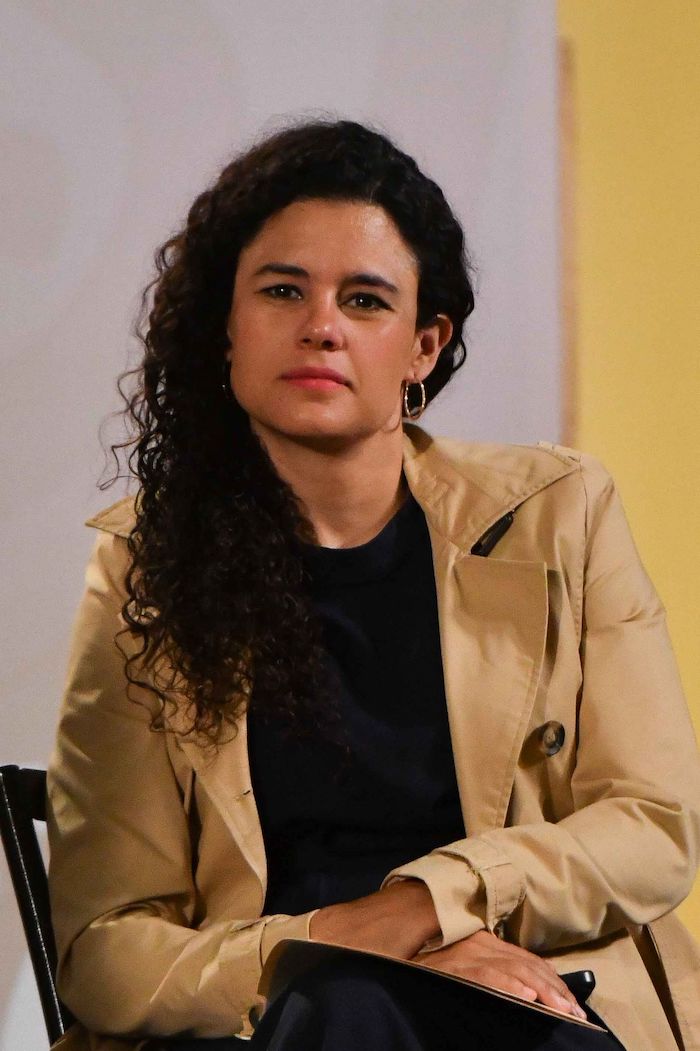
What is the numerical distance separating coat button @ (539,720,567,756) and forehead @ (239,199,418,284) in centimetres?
53

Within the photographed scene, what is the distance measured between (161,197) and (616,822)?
3.92ft

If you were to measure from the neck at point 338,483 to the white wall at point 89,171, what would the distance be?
1.74ft

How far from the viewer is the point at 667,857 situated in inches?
61.2

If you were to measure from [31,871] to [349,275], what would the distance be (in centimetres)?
75

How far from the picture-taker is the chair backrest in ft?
5.44

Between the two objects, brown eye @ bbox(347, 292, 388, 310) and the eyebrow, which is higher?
the eyebrow

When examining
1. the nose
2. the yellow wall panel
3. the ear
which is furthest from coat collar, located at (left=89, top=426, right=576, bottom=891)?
the yellow wall panel

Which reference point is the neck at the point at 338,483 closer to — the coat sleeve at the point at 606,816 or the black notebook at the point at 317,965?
the coat sleeve at the point at 606,816

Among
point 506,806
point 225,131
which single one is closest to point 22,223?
point 225,131

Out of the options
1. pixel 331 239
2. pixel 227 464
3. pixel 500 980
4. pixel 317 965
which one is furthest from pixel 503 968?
pixel 331 239

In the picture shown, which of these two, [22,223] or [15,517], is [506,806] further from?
[22,223]

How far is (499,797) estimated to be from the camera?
5.21 feet

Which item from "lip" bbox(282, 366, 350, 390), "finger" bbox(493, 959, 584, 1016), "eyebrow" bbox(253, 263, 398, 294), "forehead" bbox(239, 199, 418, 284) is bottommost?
"finger" bbox(493, 959, 584, 1016)

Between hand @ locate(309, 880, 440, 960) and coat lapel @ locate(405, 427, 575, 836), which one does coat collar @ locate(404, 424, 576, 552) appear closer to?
coat lapel @ locate(405, 427, 575, 836)
